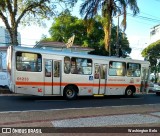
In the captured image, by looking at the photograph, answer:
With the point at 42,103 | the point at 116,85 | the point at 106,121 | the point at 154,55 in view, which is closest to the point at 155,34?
the point at 154,55

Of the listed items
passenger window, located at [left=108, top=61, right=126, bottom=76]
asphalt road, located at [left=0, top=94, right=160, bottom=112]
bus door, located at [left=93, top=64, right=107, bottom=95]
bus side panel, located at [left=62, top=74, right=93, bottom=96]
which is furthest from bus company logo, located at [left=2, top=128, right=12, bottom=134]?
passenger window, located at [left=108, top=61, right=126, bottom=76]

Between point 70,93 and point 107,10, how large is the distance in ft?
38.8

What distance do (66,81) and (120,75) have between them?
15.4 feet

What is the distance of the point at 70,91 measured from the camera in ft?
57.2

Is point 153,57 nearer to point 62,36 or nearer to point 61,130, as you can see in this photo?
point 62,36

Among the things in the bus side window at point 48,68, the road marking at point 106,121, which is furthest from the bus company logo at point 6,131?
the bus side window at point 48,68

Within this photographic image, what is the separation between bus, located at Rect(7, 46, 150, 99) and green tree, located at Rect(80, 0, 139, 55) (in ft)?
19.5

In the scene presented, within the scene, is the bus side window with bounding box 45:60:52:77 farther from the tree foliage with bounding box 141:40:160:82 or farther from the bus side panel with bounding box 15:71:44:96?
the tree foliage with bounding box 141:40:160:82

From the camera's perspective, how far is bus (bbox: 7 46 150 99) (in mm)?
15477

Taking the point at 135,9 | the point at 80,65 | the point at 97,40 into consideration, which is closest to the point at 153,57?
the point at 97,40

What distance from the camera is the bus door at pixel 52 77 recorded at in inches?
640

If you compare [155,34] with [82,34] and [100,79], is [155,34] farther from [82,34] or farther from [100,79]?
[100,79]

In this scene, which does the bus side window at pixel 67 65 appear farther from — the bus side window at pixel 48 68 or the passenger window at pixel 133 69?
the passenger window at pixel 133 69

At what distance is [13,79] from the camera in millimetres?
15180
